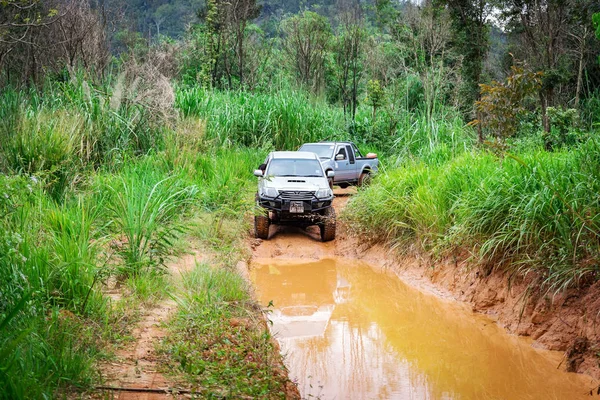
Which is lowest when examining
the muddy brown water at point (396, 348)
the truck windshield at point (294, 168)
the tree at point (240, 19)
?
the muddy brown water at point (396, 348)

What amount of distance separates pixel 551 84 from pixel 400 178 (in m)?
6.91

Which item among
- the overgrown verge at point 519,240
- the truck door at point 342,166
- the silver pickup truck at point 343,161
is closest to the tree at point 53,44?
the silver pickup truck at point 343,161

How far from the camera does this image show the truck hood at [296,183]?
40.9 ft

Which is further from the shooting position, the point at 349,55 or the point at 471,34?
the point at 349,55

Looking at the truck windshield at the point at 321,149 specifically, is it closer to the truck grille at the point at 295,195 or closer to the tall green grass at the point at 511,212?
the truck grille at the point at 295,195

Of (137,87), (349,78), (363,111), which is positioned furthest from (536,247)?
(349,78)

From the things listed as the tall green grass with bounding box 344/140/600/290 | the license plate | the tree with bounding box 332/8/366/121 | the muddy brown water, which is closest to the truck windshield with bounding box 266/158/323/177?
the license plate

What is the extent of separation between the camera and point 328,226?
12734mm

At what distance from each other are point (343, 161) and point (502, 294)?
962cm

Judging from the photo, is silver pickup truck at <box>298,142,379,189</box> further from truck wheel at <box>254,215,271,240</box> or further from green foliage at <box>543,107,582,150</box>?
green foliage at <box>543,107,582,150</box>

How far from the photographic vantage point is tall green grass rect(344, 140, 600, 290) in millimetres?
7121

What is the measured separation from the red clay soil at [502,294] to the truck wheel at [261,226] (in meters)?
0.17

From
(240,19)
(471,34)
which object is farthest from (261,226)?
(240,19)

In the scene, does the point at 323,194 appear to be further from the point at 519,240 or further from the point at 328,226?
the point at 519,240
